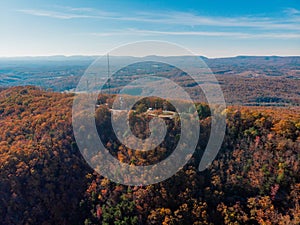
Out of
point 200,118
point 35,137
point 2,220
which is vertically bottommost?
point 2,220

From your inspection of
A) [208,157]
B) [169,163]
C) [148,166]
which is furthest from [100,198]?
[208,157]

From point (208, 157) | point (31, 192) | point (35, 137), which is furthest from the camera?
point (35, 137)

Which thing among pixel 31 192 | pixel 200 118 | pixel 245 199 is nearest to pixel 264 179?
pixel 245 199

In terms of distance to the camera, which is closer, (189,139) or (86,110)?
(189,139)

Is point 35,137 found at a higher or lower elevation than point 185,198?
higher

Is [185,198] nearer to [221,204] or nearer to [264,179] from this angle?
[221,204]

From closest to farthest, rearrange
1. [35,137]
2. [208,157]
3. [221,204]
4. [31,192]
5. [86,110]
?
1. [221,204]
2. [31,192]
3. [208,157]
4. [35,137]
5. [86,110]

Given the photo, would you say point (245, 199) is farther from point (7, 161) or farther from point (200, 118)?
point (7, 161)
